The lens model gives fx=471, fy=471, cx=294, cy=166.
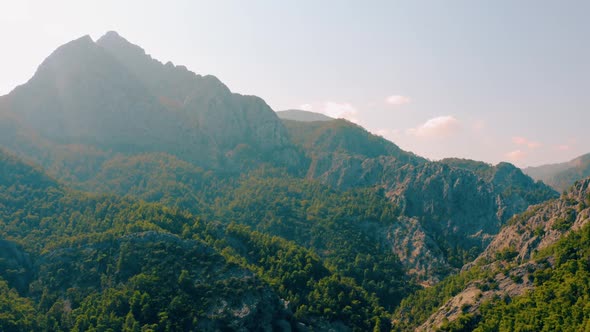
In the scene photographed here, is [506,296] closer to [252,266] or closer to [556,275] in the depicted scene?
[556,275]

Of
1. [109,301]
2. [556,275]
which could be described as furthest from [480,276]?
[109,301]

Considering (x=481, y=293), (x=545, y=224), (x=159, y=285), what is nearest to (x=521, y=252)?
(x=545, y=224)

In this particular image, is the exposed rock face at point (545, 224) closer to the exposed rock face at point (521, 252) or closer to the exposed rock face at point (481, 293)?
the exposed rock face at point (521, 252)

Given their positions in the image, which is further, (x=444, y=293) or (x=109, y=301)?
(x=444, y=293)

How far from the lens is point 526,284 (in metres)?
141

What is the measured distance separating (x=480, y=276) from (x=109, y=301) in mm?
119376

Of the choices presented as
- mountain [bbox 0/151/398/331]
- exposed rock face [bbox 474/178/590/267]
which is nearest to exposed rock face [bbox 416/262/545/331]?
mountain [bbox 0/151/398/331]

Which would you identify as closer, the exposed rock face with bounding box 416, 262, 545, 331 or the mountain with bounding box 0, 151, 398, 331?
the mountain with bounding box 0, 151, 398, 331

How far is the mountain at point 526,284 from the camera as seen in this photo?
124062 mm

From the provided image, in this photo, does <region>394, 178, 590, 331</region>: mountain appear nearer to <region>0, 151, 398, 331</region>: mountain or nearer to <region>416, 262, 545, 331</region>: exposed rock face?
<region>416, 262, 545, 331</region>: exposed rock face

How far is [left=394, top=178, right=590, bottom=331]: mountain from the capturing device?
407 ft

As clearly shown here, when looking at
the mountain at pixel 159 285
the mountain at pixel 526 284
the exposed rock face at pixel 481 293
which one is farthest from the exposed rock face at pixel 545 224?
the mountain at pixel 159 285

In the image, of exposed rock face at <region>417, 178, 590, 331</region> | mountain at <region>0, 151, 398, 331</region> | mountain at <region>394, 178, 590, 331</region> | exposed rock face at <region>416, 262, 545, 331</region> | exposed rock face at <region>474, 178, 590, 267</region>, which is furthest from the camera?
exposed rock face at <region>474, 178, 590, 267</region>

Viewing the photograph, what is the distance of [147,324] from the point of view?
12769 centimetres
